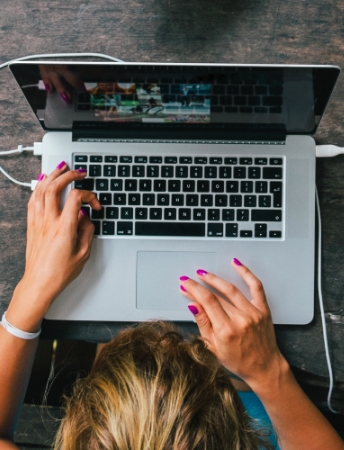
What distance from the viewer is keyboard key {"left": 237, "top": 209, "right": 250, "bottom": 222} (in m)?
0.73

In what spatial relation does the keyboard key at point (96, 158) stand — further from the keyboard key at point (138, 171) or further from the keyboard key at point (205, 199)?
the keyboard key at point (205, 199)

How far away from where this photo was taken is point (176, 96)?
2.07 feet

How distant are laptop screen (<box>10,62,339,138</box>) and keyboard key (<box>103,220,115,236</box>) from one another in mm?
156

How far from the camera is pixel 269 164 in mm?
736

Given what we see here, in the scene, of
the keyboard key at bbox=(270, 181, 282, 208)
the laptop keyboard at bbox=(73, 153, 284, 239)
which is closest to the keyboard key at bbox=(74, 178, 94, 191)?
the laptop keyboard at bbox=(73, 153, 284, 239)

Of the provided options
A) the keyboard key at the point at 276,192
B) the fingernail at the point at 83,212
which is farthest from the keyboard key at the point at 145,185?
the keyboard key at the point at 276,192

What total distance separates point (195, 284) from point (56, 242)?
0.24 meters

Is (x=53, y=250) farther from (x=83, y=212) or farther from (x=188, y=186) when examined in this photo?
(x=188, y=186)

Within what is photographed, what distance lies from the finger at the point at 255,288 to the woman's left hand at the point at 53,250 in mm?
264

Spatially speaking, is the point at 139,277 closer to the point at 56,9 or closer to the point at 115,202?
the point at 115,202

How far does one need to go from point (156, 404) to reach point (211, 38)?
62cm

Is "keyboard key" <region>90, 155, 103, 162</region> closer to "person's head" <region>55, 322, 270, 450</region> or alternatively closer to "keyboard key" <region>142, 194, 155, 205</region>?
"keyboard key" <region>142, 194, 155, 205</region>

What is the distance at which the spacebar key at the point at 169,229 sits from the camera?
73 centimetres

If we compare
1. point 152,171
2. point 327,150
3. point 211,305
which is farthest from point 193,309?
point 327,150
